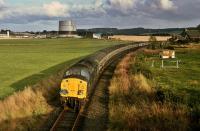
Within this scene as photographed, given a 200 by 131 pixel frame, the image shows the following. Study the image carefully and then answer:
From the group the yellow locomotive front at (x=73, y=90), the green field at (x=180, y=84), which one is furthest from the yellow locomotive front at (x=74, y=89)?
the green field at (x=180, y=84)

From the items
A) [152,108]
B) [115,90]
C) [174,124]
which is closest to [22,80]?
[115,90]

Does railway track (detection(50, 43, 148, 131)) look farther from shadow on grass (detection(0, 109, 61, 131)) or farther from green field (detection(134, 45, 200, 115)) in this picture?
green field (detection(134, 45, 200, 115))

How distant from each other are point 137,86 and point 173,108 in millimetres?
9106

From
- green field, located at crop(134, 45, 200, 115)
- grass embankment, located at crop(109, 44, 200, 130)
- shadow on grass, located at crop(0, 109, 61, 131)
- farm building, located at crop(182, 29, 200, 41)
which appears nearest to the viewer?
grass embankment, located at crop(109, 44, 200, 130)

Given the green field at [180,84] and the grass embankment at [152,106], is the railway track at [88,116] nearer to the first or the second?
the grass embankment at [152,106]

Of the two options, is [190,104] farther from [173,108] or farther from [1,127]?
[1,127]

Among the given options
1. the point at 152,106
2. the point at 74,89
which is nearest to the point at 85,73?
the point at 74,89

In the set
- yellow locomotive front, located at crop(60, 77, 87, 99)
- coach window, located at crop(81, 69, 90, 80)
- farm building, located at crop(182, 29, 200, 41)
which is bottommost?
yellow locomotive front, located at crop(60, 77, 87, 99)

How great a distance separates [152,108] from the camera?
21375mm

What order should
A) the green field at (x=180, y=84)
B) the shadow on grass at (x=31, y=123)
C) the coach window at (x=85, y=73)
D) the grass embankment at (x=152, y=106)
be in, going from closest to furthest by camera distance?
the grass embankment at (x=152, y=106) < the shadow on grass at (x=31, y=123) < the green field at (x=180, y=84) < the coach window at (x=85, y=73)

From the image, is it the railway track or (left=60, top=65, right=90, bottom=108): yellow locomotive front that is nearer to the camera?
the railway track

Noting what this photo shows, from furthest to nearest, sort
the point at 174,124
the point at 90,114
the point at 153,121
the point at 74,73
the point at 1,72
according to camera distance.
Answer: the point at 1,72, the point at 74,73, the point at 90,114, the point at 153,121, the point at 174,124

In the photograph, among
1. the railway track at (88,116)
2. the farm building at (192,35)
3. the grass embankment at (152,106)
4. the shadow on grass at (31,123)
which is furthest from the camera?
the farm building at (192,35)

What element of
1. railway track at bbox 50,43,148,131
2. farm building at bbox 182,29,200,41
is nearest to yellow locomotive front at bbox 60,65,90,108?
railway track at bbox 50,43,148,131
